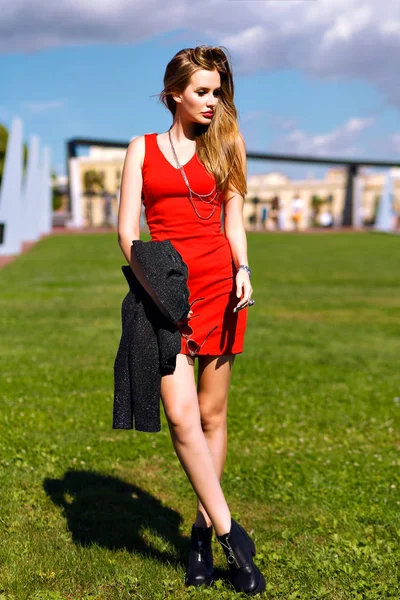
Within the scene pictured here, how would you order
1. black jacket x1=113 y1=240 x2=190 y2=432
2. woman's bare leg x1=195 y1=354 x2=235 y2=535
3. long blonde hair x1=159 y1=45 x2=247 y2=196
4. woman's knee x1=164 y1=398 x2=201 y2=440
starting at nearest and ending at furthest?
1. black jacket x1=113 y1=240 x2=190 y2=432
2. woman's knee x1=164 y1=398 x2=201 y2=440
3. long blonde hair x1=159 y1=45 x2=247 y2=196
4. woman's bare leg x1=195 y1=354 x2=235 y2=535

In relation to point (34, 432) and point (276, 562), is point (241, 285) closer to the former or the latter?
point (276, 562)

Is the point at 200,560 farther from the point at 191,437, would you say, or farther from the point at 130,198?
the point at 130,198

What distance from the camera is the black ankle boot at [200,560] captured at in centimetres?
356

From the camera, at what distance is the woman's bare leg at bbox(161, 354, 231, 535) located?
3.37 meters

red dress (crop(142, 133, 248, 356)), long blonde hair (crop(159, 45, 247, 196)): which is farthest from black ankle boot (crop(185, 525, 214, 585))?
long blonde hair (crop(159, 45, 247, 196))

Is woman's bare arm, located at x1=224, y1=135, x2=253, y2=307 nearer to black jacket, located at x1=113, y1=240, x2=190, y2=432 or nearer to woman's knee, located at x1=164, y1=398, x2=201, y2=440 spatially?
black jacket, located at x1=113, y1=240, x2=190, y2=432

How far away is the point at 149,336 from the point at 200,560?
108 cm

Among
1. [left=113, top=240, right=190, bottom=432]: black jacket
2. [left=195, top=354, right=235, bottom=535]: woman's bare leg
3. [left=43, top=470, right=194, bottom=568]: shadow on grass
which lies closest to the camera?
[left=113, top=240, right=190, bottom=432]: black jacket

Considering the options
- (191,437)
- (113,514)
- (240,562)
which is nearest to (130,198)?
(191,437)

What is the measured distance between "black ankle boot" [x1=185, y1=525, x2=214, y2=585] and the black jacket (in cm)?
62

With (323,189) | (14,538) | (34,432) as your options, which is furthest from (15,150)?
(323,189)

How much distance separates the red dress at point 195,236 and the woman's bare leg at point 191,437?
139 mm

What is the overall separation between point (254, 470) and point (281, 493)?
42 cm

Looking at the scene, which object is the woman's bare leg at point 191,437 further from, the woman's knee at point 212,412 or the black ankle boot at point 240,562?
the woman's knee at point 212,412
